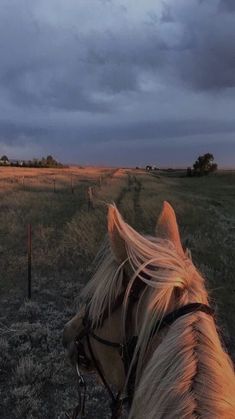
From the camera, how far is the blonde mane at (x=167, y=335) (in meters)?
1.50

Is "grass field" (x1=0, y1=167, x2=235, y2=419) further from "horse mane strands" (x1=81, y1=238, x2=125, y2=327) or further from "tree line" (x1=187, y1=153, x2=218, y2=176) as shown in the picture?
"tree line" (x1=187, y1=153, x2=218, y2=176)

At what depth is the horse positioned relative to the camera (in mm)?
1532

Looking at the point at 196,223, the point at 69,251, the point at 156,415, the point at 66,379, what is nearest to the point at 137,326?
the point at 156,415

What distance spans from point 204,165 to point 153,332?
90.9 meters

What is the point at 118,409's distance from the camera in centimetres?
269

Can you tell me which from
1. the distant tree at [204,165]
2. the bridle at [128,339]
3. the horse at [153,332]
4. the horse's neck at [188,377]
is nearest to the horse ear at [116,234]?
the horse at [153,332]

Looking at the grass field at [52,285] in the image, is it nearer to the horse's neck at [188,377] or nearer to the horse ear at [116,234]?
Answer: the horse ear at [116,234]

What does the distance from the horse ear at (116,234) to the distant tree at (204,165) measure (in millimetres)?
90016

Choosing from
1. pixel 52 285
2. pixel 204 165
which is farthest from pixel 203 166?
pixel 52 285

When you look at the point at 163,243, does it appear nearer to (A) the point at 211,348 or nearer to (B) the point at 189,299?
(B) the point at 189,299

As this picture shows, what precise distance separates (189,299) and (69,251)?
36.9ft

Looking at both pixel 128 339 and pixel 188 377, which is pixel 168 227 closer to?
pixel 128 339

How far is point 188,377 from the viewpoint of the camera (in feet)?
5.09

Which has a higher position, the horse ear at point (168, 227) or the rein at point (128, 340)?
the horse ear at point (168, 227)
